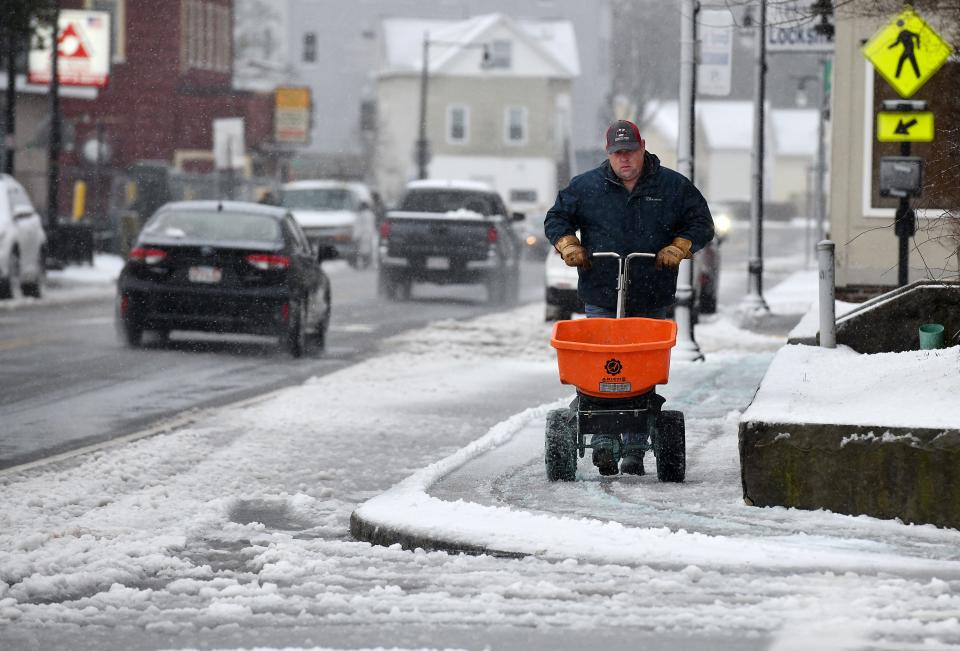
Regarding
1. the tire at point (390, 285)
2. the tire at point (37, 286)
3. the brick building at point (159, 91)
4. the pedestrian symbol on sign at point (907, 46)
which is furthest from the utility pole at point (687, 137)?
the brick building at point (159, 91)

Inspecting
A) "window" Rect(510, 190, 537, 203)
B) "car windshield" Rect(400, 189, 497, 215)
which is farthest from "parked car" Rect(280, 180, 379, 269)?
"window" Rect(510, 190, 537, 203)

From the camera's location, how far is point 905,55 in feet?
52.2

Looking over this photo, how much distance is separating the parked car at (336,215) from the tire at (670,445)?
1257 inches

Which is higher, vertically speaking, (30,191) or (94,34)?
(94,34)

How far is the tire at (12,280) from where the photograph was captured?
26462 mm

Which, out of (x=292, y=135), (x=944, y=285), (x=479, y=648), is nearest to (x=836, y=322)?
(x=944, y=285)

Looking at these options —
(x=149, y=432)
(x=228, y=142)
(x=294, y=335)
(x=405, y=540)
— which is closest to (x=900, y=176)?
(x=294, y=335)

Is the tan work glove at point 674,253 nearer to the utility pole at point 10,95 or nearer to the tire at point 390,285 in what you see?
the tire at point 390,285

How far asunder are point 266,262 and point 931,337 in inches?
333

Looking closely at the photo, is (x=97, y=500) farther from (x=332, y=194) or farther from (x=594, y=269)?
(x=332, y=194)

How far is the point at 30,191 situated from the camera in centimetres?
4878

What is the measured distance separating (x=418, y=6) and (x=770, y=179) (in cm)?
2233

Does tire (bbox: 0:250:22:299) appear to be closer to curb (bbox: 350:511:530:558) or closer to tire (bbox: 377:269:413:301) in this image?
tire (bbox: 377:269:413:301)

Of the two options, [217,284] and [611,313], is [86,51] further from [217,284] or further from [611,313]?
[611,313]
